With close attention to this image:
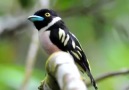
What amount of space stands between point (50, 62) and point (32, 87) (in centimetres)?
127

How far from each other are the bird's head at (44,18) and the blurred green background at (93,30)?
0.97 m

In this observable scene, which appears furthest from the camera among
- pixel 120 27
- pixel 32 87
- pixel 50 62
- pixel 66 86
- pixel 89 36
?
pixel 89 36

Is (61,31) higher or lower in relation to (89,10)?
higher

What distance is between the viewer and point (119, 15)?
2.87 m

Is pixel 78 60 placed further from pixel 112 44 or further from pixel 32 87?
pixel 112 44

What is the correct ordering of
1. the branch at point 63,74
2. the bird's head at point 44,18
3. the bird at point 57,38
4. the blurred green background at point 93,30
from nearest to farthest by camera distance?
the branch at point 63,74 < the bird at point 57,38 < the bird's head at point 44,18 < the blurred green background at point 93,30

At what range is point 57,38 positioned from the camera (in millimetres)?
1394

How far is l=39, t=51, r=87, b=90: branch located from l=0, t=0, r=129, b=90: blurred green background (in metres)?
1.68

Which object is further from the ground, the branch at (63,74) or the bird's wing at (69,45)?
the branch at (63,74)

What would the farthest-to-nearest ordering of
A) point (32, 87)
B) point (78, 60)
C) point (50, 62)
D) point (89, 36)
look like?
1. point (89, 36)
2. point (32, 87)
3. point (78, 60)
4. point (50, 62)

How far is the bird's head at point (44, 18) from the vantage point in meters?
1.48

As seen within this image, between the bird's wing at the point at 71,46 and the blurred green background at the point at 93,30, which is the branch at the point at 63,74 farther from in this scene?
the blurred green background at the point at 93,30

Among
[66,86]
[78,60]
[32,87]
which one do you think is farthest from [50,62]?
[32,87]

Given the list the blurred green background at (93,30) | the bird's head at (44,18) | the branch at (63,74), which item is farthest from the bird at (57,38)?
the blurred green background at (93,30)
